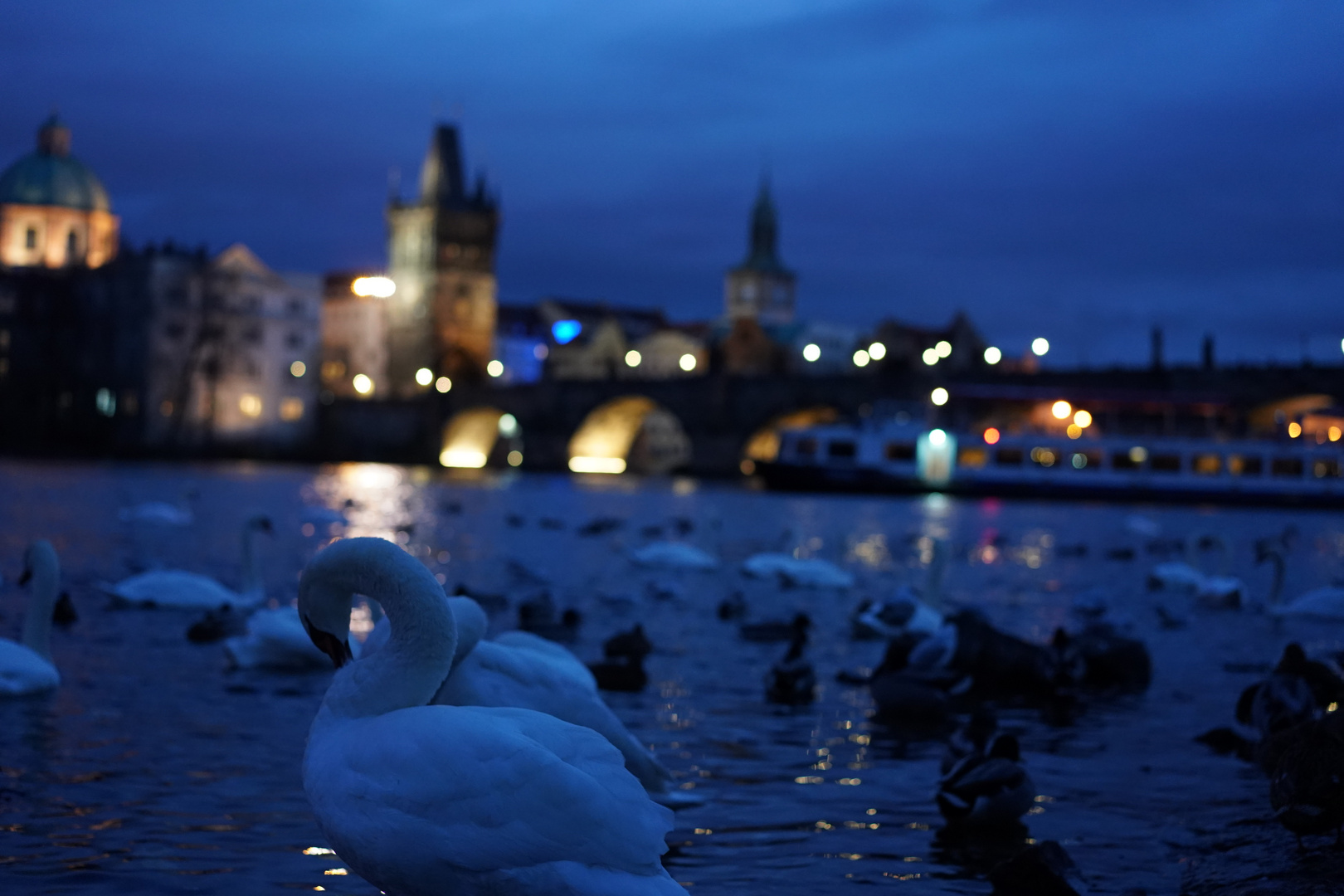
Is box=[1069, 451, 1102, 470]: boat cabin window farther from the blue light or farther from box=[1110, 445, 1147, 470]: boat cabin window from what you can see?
the blue light

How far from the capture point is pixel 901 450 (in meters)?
64.3

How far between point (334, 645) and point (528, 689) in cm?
205

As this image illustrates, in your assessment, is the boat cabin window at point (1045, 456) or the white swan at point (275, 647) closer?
Answer: the white swan at point (275, 647)

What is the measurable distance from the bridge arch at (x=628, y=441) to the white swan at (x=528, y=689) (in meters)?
80.7

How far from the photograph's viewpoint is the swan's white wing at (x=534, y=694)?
20.5 ft

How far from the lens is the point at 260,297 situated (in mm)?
100188

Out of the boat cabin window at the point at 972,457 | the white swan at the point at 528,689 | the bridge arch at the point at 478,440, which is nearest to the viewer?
the white swan at the point at 528,689

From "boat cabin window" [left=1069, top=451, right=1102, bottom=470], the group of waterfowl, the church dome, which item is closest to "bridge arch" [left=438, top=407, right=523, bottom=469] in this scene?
the church dome

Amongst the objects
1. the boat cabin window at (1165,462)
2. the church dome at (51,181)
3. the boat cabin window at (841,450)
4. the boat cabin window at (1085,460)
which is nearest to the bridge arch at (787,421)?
the boat cabin window at (841,450)

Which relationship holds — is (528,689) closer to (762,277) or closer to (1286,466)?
(1286,466)

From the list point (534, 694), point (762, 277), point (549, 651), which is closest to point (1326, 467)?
point (549, 651)

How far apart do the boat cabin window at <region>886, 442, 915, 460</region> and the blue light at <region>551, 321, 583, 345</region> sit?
68.0 m

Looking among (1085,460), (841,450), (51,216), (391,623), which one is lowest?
(391,623)

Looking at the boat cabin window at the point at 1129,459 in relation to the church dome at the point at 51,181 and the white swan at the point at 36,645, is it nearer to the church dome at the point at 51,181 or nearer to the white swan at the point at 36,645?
the white swan at the point at 36,645
